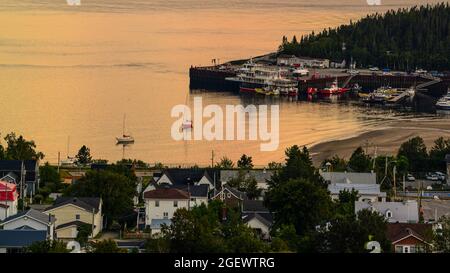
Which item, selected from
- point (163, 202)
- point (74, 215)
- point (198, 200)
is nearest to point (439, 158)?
point (198, 200)

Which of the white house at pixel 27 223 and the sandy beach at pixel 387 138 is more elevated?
the sandy beach at pixel 387 138

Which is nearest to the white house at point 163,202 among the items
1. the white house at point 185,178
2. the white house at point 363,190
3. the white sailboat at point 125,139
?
the white house at point 185,178

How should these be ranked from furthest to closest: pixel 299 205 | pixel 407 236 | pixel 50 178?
pixel 50 178 → pixel 299 205 → pixel 407 236

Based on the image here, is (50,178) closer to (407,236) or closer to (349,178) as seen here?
(349,178)

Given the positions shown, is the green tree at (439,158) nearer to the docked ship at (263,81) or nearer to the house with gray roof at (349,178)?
the house with gray roof at (349,178)

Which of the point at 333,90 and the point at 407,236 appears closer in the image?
the point at 407,236

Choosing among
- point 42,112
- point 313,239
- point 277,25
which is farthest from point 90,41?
point 313,239
